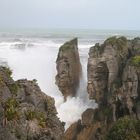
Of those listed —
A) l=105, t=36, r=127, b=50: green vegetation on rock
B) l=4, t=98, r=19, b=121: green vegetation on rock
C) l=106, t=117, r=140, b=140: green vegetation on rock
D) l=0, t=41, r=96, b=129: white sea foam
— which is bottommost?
l=0, t=41, r=96, b=129: white sea foam

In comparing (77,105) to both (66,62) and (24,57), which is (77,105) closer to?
(66,62)

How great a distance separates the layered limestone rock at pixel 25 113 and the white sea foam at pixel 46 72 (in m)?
14.7

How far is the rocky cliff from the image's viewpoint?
34062 millimetres

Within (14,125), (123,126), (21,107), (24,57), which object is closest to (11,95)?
(21,107)

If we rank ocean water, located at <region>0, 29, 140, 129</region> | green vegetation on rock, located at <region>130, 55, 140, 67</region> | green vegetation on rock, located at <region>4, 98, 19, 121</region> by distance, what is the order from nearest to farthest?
green vegetation on rock, located at <region>4, 98, 19, 121</region>
green vegetation on rock, located at <region>130, 55, 140, 67</region>
ocean water, located at <region>0, 29, 140, 129</region>

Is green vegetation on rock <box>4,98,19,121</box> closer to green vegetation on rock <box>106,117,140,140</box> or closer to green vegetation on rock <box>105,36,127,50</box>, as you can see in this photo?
green vegetation on rock <box>106,117,140,140</box>

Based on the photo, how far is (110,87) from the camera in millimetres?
36188

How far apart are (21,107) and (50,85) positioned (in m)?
28.4

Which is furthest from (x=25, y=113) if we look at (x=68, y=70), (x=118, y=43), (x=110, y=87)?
(x=68, y=70)

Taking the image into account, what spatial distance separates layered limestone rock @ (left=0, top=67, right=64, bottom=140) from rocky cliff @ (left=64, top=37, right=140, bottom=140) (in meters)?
10.2

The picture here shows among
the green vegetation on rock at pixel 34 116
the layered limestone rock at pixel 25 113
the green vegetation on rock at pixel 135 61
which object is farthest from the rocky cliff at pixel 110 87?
the green vegetation on rock at pixel 34 116

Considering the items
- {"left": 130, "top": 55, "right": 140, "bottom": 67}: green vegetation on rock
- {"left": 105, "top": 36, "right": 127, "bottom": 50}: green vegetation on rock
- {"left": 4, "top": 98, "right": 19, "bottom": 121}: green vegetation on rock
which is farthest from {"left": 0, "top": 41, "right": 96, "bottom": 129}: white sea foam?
{"left": 4, "top": 98, "right": 19, "bottom": 121}: green vegetation on rock

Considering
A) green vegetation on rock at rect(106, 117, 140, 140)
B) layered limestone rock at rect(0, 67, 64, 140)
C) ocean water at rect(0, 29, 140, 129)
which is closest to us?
layered limestone rock at rect(0, 67, 64, 140)

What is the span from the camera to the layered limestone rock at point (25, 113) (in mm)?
18703
